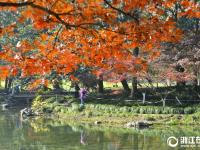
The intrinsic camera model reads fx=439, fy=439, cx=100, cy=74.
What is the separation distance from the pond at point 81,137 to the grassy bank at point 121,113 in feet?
4.77

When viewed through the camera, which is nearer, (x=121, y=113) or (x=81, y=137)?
(x=81, y=137)

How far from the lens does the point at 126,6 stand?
23.4ft

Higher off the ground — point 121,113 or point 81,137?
point 121,113

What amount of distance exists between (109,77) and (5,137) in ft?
28.9

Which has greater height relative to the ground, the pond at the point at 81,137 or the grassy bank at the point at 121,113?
the grassy bank at the point at 121,113

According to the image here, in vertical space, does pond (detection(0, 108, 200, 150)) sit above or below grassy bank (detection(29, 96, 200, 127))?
below

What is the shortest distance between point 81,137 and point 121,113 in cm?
584

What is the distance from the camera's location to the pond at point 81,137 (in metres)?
18.4

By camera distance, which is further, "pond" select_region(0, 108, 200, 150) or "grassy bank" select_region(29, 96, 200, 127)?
"grassy bank" select_region(29, 96, 200, 127)

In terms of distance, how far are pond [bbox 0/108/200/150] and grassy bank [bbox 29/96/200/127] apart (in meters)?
1.45

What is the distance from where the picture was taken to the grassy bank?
957 inches

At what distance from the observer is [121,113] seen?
86.7ft

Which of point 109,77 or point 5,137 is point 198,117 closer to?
point 109,77

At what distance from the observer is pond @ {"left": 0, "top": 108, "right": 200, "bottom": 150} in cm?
1842
